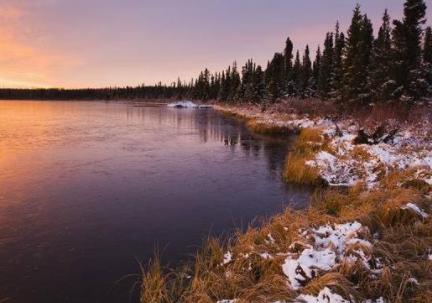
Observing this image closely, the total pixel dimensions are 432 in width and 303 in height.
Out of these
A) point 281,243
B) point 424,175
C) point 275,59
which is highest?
point 275,59

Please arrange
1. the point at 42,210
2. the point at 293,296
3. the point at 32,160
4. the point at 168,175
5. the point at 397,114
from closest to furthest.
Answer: the point at 293,296 → the point at 42,210 → the point at 168,175 → the point at 32,160 → the point at 397,114

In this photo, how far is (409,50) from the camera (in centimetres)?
2258

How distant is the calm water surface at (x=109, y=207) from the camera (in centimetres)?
611

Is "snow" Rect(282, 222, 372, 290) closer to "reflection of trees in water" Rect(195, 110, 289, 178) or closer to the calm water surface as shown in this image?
the calm water surface

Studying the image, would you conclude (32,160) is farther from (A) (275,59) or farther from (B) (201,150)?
(A) (275,59)

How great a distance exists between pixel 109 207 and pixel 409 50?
68.8 ft

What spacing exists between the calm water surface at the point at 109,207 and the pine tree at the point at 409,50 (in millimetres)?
9739

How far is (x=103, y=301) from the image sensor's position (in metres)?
5.45

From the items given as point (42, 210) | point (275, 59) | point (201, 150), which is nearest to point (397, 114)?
point (201, 150)

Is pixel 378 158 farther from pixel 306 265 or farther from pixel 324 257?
pixel 306 265

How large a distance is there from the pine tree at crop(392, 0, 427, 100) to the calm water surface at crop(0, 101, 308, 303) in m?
9.74

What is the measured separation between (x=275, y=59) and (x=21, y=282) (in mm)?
64764

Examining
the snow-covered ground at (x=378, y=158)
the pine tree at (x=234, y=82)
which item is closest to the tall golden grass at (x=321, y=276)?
the snow-covered ground at (x=378, y=158)

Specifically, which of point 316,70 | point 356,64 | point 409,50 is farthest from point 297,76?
point 409,50
